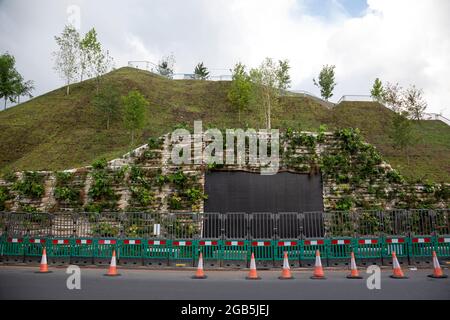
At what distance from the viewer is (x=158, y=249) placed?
1420cm

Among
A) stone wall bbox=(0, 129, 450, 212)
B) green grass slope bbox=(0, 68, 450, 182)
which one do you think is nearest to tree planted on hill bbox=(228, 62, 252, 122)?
green grass slope bbox=(0, 68, 450, 182)

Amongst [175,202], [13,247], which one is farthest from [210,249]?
[13,247]

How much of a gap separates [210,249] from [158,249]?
6.61 feet

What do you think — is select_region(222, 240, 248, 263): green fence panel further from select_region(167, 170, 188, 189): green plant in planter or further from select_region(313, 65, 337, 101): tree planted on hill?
select_region(313, 65, 337, 101): tree planted on hill

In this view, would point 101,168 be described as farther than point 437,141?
No

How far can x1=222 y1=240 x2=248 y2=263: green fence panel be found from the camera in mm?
13914

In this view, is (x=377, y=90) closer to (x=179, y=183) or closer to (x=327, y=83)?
(x=327, y=83)

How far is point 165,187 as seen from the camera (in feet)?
67.0

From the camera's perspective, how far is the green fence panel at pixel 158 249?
46.5 feet

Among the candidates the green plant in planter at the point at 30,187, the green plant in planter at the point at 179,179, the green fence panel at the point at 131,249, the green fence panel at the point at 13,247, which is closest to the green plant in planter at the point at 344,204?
the green plant in planter at the point at 179,179

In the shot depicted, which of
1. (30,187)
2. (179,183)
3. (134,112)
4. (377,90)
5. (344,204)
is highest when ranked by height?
(377,90)
